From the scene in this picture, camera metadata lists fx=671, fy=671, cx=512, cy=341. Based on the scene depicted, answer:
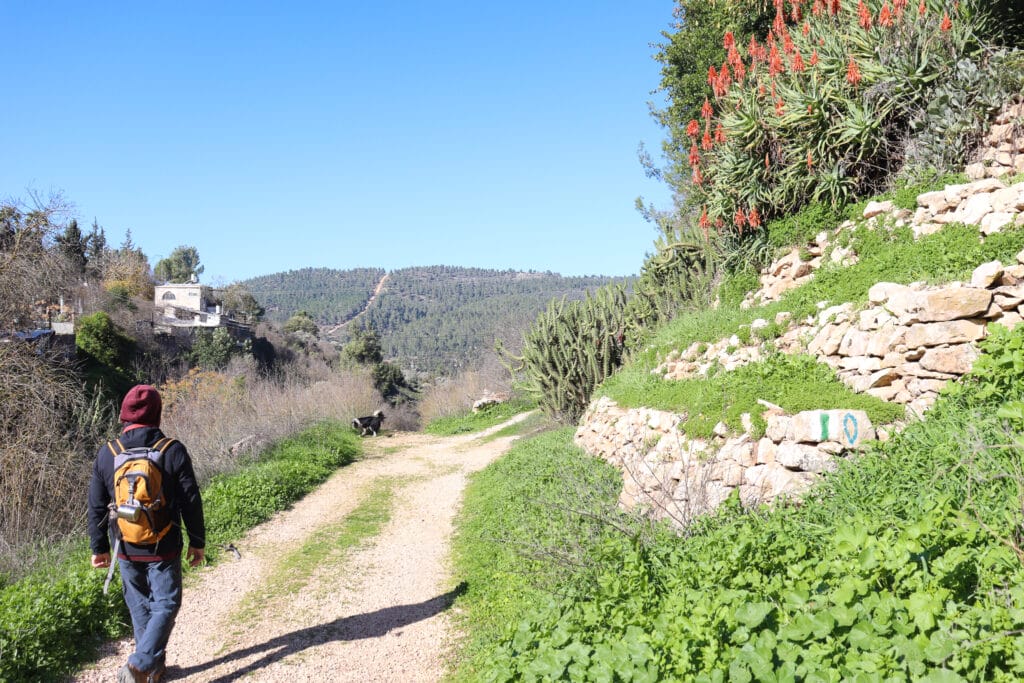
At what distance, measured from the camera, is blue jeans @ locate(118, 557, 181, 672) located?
4309 mm

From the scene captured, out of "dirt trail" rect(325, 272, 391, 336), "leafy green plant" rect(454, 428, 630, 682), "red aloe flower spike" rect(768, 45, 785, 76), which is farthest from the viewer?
"dirt trail" rect(325, 272, 391, 336)

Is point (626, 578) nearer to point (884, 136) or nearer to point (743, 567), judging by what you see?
point (743, 567)

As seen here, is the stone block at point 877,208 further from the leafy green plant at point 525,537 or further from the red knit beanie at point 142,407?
the red knit beanie at point 142,407

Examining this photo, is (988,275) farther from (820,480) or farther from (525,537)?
(525,537)

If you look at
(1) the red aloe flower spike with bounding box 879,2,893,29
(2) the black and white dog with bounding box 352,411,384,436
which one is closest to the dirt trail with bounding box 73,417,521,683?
(2) the black and white dog with bounding box 352,411,384,436

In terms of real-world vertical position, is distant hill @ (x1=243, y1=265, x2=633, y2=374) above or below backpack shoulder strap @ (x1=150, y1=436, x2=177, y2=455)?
above

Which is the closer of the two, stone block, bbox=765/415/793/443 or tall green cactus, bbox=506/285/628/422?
stone block, bbox=765/415/793/443

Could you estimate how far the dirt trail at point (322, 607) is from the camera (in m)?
4.98

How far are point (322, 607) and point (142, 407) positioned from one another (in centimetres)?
268

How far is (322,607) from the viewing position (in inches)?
243

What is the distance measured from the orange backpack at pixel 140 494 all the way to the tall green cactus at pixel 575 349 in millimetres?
9339

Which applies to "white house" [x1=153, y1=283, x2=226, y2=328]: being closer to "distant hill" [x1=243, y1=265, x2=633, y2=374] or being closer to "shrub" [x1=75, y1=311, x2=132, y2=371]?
"shrub" [x1=75, y1=311, x2=132, y2=371]

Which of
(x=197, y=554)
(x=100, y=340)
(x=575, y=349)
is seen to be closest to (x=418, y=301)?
(x=100, y=340)

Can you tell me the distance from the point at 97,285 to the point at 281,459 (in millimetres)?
23261
